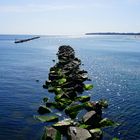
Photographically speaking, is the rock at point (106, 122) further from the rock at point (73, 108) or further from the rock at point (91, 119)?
the rock at point (73, 108)

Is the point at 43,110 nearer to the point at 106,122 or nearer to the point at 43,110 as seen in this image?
the point at 43,110

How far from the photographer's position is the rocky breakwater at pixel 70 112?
35375 millimetres

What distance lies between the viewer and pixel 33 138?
3650 cm

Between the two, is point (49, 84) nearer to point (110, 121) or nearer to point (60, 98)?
point (60, 98)

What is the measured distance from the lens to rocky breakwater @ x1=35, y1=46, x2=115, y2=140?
35.4 meters

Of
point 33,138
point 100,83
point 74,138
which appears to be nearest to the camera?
point 74,138

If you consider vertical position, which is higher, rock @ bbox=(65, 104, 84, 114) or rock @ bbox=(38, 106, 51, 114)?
rock @ bbox=(65, 104, 84, 114)

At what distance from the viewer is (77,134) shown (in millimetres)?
34312

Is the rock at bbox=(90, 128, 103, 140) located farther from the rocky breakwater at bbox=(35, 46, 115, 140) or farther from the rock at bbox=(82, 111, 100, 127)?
the rock at bbox=(82, 111, 100, 127)

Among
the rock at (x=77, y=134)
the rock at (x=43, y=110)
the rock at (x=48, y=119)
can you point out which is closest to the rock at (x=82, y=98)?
the rock at (x=43, y=110)

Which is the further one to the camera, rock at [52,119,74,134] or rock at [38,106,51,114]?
rock at [38,106,51,114]

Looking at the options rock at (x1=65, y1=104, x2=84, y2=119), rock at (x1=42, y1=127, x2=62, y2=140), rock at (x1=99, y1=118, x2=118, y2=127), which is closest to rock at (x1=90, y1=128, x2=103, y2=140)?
rock at (x1=99, y1=118, x2=118, y2=127)

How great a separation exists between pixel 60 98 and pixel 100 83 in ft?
71.4

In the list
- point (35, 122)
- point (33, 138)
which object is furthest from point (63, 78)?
point (33, 138)
